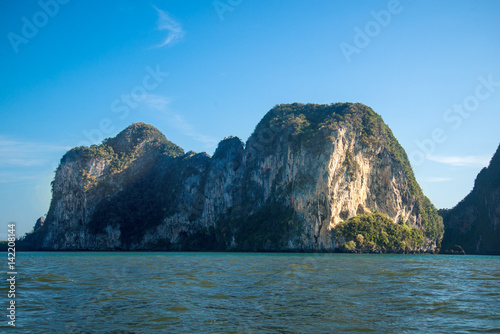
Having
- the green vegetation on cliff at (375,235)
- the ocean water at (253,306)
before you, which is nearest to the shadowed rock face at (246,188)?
the green vegetation on cliff at (375,235)

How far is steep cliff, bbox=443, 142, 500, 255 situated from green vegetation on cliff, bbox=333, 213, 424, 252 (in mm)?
44299

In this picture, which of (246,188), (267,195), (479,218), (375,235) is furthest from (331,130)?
(479,218)

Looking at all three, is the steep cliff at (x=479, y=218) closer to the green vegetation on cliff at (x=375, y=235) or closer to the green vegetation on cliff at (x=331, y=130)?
the green vegetation on cliff at (x=331, y=130)

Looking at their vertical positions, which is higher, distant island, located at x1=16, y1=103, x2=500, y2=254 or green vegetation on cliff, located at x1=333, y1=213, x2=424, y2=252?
distant island, located at x1=16, y1=103, x2=500, y2=254

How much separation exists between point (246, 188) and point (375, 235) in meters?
45.0

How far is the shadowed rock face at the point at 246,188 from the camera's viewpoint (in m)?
97.8

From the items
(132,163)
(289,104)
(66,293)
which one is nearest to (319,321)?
(66,293)

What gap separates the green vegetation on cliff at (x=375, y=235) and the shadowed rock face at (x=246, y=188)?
317cm

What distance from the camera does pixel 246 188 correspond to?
124875 mm

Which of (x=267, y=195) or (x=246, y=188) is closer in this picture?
(x=267, y=195)

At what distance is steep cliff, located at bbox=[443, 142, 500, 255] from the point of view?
12925 cm

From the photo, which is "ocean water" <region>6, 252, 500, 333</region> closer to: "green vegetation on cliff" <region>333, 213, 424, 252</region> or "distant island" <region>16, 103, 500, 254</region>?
"green vegetation on cliff" <region>333, 213, 424, 252</region>

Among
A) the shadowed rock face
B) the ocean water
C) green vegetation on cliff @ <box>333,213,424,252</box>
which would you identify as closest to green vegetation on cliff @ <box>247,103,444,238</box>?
the shadowed rock face

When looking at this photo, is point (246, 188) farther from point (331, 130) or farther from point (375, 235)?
point (375, 235)
